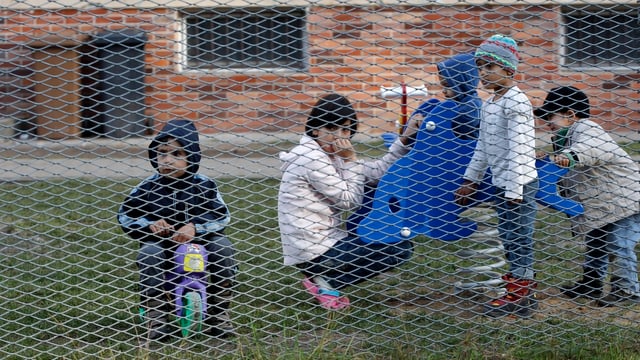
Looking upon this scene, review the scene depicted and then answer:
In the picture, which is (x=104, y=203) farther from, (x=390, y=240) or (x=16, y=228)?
(x=390, y=240)

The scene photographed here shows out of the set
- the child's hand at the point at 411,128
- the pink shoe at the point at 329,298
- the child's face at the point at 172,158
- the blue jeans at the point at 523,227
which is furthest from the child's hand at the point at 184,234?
the blue jeans at the point at 523,227

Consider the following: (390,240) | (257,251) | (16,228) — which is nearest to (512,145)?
(390,240)

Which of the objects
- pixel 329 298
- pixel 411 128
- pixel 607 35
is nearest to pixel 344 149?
A: pixel 411 128

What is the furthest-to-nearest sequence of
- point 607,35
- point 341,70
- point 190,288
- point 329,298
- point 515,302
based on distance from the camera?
1. point 607,35
2. point 341,70
3. point 329,298
4. point 515,302
5. point 190,288

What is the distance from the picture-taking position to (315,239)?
4340mm

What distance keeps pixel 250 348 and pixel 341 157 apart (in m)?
1.29

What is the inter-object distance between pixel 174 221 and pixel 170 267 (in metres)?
0.21

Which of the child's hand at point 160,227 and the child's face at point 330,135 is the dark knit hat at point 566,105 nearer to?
the child's face at point 330,135

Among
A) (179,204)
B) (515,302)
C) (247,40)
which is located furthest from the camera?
(247,40)

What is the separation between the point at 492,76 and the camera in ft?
13.9

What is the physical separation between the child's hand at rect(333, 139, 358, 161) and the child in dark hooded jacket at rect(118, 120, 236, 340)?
608 millimetres

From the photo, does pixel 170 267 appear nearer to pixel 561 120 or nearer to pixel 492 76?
pixel 492 76

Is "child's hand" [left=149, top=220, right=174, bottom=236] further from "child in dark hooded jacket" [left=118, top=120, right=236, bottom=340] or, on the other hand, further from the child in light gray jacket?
the child in light gray jacket

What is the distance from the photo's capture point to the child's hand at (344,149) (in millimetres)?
4275
